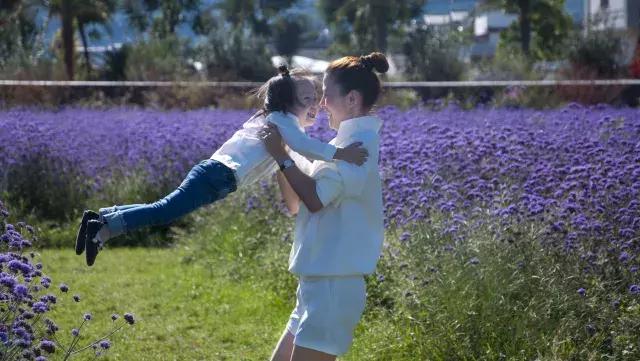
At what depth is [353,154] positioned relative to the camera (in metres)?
4.00

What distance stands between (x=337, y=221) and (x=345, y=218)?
0.10 ft

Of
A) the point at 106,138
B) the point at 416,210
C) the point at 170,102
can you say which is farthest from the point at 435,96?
the point at 416,210

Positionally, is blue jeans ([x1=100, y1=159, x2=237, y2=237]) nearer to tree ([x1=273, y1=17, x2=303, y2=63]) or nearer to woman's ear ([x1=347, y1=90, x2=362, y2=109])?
woman's ear ([x1=347, y1=90, x2=362, y2=109])

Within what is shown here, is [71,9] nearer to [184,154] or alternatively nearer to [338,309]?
[184,154]

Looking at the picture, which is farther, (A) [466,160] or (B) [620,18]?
(B) [620,18]

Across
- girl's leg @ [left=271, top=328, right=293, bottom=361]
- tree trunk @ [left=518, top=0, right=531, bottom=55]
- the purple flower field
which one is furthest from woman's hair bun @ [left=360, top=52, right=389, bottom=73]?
tree trunk @ [left=518, top=0, right=531, bottom=55]

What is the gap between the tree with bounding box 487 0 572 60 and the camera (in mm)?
41906

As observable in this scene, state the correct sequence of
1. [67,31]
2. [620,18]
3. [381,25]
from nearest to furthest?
[67,31]
[381,25]
[620,18]

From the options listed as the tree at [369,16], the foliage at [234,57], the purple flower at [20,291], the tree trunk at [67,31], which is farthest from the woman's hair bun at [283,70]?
the tree at [369,16]

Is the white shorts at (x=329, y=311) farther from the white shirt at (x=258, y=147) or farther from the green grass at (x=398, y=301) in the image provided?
the green grass at (x=398, y=301)

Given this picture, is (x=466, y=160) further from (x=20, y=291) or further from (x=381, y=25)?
(x=381, y=25)

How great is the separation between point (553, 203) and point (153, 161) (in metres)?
5.54

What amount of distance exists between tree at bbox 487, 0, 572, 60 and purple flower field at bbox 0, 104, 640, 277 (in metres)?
29.2

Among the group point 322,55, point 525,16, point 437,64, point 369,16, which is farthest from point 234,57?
point 322,55
